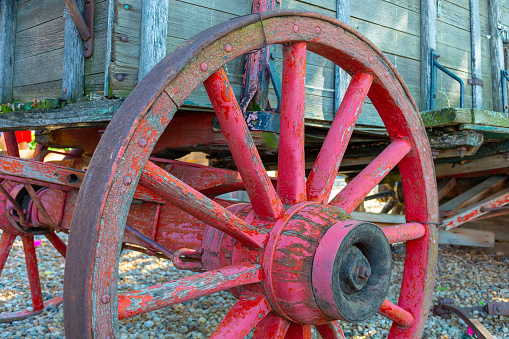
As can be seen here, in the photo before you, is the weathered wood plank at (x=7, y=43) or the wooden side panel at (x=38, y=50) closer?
the wooden side panel at (x=38, y=50)

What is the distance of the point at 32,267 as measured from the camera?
2.80 meters

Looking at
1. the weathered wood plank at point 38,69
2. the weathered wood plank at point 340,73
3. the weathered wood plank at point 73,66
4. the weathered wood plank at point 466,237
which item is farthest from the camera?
the weathered wood plank at point 466,237

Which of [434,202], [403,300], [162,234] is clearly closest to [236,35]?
[162,234]

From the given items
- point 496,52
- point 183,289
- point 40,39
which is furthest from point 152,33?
point 496,52

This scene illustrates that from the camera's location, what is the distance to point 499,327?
271 centimetres

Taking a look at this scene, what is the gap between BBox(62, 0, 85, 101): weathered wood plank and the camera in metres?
2.00

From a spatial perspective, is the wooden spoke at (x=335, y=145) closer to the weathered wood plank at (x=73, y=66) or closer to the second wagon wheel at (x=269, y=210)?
the second wagon wheel at (x=269, y=210)

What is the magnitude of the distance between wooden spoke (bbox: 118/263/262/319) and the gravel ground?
1410 millimetres

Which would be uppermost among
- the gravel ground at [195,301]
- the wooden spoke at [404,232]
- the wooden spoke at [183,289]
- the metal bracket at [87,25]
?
the metal bracket at [87,25]

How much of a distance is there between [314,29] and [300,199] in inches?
23.0

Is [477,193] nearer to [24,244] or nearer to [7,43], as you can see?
[24,244]

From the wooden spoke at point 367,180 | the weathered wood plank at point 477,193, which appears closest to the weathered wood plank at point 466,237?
the weathered wood plank at point 477,193

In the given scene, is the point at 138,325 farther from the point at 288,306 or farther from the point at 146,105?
the point at 146,105

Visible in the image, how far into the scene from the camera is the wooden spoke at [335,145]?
1632 millimetres
